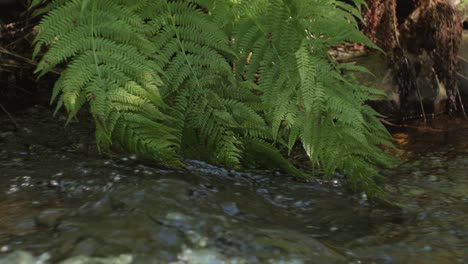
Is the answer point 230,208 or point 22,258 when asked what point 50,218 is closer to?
point 22,258

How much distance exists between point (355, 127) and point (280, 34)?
481mm

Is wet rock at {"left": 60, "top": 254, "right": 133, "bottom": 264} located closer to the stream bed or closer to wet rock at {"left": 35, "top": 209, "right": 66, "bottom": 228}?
the stream bed

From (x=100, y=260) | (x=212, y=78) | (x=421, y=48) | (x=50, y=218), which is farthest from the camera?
(x=421, y=48)

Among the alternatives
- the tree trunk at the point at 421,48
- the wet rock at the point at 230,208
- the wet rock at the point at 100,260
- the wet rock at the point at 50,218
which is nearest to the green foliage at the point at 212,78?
the wet rock at the point at 230,208

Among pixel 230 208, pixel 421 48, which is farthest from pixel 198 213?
pixel 421 48

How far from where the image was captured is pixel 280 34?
2469mm

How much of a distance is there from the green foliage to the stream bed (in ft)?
0.47

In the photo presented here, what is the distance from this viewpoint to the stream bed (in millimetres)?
1723

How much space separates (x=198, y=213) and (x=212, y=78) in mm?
725

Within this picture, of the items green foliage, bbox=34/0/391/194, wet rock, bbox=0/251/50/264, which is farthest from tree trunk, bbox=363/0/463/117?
wet rock, bbox=0/251/50/264

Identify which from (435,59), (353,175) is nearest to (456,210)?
(353,175)

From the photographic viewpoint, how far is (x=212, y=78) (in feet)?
8.22

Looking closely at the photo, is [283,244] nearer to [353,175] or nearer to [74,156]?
[353,175]

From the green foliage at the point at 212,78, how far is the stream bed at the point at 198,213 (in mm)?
142
